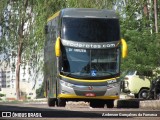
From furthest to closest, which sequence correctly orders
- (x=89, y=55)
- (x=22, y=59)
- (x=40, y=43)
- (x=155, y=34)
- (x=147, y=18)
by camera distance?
1. (x=22, y=59)
2. (x=40, y=43)
3. (x=147, y=18)
4. (x=155, y=34)
5. (x=89, y=55)

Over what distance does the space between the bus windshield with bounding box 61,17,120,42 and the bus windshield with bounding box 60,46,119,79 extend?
501 mm

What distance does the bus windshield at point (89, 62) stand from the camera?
23750 mm

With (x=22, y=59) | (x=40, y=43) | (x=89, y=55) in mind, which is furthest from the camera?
(x=22, y=59)

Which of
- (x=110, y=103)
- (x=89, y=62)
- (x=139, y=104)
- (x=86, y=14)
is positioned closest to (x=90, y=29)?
(x=86, y=14)

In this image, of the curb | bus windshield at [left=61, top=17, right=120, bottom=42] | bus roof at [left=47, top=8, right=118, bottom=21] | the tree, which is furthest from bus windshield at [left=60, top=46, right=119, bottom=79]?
the tree

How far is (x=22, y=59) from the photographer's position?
51.2 metres

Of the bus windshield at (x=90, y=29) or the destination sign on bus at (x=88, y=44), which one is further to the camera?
the bus windshield at (x=90, y=29)

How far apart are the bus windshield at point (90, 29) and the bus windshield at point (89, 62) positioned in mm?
501

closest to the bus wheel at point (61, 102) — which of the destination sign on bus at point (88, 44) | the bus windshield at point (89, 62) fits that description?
the bus windshield at point (89, 62)

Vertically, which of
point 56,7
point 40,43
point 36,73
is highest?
point 56,7

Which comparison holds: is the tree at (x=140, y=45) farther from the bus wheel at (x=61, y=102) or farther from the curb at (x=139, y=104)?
the bus wheel at (x=61, y=102)

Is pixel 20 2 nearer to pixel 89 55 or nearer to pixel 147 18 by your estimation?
pixel 147 18

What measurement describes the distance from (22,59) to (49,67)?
936 inches

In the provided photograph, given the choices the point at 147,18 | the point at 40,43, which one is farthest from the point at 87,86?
the point at 40,43
